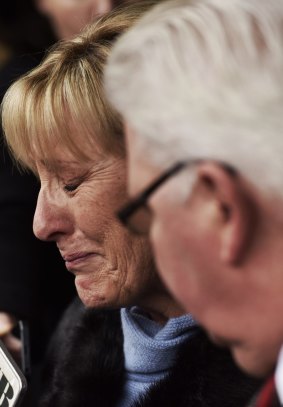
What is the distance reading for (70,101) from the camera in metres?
1.76

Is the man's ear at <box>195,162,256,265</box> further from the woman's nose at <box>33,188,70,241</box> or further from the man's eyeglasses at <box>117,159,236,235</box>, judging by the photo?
the woman's nose at <box>33,188,70,241</box>

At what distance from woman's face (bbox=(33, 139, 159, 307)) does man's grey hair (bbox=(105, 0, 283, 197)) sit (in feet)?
2.08

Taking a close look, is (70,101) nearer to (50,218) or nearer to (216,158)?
(50,218)

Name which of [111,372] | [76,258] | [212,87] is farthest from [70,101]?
[212,87]

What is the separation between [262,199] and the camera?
3.36 feet

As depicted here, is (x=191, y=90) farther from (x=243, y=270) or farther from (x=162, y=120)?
(x=243, y=270)

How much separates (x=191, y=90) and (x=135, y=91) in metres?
0.09

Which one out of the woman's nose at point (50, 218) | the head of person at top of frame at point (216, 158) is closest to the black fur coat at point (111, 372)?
the woman's nose at point (50, 218)

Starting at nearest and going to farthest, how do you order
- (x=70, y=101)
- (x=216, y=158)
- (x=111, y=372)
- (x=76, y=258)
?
(x=216, y=158) < (x=70, y=101) < (x=76, y=258) < (x=111, y=372)

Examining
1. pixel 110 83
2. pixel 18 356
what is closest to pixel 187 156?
pixel 110 83

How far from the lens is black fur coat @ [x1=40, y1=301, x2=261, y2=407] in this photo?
5.35 feet

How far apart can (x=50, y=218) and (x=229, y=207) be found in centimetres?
88

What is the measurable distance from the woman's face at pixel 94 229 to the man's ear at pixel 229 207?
0.74 meters

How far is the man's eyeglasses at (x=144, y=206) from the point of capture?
1.05 m
